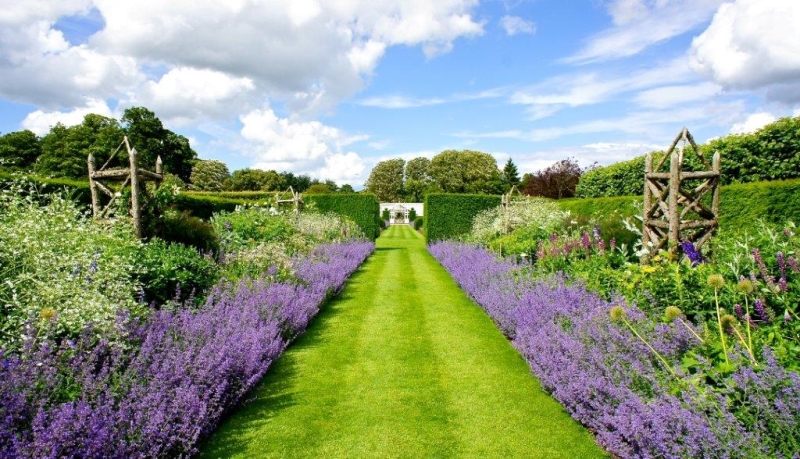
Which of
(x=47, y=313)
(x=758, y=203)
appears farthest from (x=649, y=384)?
(x=758, y=203)

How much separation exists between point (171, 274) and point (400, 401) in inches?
136

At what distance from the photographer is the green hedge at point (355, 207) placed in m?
21.2

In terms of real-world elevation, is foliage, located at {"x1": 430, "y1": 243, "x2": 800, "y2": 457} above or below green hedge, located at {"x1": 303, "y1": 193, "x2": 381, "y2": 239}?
below

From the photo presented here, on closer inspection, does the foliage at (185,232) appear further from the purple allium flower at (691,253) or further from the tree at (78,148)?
the tree at (78,148)

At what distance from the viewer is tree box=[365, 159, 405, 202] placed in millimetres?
78375

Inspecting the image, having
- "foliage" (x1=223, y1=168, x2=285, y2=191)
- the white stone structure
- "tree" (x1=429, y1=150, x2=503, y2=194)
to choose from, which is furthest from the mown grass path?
"foliage" (x1=223, y1=168, x2=285, y2=191)

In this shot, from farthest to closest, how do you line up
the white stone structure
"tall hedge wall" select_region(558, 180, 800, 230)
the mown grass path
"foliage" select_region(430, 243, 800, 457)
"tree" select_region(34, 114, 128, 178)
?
1. the white stone structure
2. "tree" select_region(34, 114, 128, 178)
3. "tall hedge wall" select_region(558, 180, 800, 230)
4. the mown grass path
5. "foliage" select_region(430, 243, 800, 457)

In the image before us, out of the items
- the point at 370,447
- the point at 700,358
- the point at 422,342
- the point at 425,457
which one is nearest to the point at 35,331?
the point at 370,447

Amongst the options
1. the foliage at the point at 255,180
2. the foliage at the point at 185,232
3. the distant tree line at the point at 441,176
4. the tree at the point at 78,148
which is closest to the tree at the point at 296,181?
the foliage at the point at 255,180

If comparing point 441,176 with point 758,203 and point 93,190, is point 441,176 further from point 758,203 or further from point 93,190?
point 93,190

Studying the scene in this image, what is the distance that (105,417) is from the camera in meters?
3.02

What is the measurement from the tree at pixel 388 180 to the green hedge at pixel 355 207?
186 feet

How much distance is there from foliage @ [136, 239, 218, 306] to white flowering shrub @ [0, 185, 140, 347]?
491 mm

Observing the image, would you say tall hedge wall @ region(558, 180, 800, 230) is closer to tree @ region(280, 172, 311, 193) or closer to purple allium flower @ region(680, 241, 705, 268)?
purple allium flower @ region(680, 241, 705, 268)
